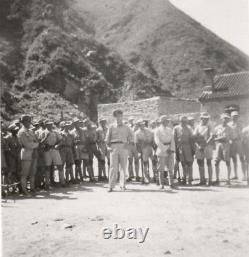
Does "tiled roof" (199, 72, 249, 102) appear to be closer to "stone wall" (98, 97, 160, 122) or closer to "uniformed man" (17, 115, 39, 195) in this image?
"stone wall" (98, 97, 160, 122)

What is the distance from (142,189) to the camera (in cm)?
842

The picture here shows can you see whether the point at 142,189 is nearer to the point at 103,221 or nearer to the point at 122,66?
the point at 103,221

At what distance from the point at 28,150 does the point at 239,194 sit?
4291 millimetres

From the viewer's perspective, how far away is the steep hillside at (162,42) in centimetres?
5322

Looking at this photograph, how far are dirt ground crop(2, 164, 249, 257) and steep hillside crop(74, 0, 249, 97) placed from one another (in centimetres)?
4503

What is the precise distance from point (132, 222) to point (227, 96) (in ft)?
74.4

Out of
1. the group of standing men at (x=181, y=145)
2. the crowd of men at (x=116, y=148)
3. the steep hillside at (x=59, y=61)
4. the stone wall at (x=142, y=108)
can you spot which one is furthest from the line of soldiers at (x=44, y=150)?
the steep hillside at (x=59, y=61)

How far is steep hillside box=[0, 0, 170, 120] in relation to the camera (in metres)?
30.0

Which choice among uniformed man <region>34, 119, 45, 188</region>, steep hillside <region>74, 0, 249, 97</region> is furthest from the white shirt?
steep hillside <region>74, 0, 249, 97</region>

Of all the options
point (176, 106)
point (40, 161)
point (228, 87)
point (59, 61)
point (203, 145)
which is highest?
point (59, 61)

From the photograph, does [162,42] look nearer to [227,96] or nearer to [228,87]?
[228,87]

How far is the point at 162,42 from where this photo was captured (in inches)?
2249

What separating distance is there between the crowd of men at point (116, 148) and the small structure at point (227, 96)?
17.2 metres

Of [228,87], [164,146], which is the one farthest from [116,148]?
[228,87]
